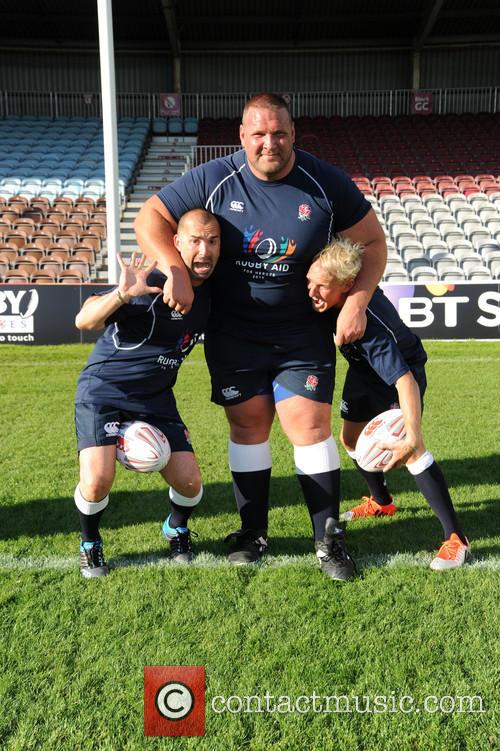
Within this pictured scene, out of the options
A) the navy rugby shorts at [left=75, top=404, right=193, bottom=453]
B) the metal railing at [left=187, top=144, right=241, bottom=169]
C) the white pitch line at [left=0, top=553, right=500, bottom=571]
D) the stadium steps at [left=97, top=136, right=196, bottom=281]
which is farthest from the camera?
the metal railing at [left=187, top=144, right=241, bottom=169]

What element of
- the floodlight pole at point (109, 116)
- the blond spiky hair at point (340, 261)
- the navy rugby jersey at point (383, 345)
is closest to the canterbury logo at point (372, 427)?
the navy rugby jersey at point (383, 345)

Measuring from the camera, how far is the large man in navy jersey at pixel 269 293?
3.08 metres

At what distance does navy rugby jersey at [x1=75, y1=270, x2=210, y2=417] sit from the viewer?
126 inches

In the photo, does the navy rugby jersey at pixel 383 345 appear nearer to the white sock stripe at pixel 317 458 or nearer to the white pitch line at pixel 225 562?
the white sock stripe at pixel 317 458

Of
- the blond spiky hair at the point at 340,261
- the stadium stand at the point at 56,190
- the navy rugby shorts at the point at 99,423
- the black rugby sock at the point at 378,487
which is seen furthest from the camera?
the stadium stand at the point at 56,190

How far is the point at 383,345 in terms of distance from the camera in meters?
3.24

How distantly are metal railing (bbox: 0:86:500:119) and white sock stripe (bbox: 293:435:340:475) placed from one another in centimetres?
2504

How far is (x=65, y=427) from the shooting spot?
639 centimetres

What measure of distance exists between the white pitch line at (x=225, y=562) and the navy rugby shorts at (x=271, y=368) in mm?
838

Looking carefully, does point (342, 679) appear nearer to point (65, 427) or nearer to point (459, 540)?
point (459, 540)

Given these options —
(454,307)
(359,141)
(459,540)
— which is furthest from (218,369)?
(359,141)

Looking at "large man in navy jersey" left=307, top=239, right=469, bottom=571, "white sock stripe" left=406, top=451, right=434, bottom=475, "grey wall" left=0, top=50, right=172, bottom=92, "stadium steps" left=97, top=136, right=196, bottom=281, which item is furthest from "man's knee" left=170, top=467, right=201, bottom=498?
"grey wall" left=0, top=50, right=172, bottom=92

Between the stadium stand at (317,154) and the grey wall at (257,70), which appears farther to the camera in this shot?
the grey wall at (257,70)

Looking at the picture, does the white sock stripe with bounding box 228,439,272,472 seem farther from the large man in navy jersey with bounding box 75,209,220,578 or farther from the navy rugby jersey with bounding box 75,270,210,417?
the navy rugby jersey with bounding box 75,270,210,417
